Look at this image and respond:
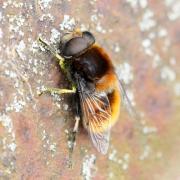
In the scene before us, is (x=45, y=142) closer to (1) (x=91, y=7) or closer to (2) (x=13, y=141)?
(2) (x=13, y=141)

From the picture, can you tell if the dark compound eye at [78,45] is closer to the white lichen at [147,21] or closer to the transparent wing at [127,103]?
the transparent wing at [127,103]

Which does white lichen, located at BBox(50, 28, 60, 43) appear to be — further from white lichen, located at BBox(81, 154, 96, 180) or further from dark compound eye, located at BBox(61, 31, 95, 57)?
white lichen, located at BBox(81, 154, 96, 180)

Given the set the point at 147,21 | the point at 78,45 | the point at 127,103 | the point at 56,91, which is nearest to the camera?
the point at 56,91

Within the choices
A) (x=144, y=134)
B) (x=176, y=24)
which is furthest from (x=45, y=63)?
(x=176, y=24)

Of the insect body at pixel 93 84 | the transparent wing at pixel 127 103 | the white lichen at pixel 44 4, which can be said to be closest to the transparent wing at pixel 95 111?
the insect body at pixel 93 84

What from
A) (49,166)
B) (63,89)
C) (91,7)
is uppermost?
(91,7)

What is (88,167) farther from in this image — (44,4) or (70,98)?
(44,4)

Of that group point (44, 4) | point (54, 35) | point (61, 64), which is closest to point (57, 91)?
point (61, 64)
